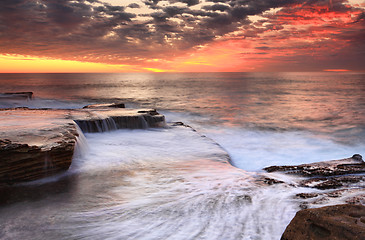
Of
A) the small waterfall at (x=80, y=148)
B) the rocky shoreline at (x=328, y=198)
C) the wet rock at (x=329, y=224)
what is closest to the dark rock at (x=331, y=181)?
the rocky shoreline at (x=328, y=198)

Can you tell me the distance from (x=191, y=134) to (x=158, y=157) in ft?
9.47

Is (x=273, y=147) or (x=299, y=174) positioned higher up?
(x=299, y=174)

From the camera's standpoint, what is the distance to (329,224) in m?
1.99

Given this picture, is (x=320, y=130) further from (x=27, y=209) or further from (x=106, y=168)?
(x=27, y=209)

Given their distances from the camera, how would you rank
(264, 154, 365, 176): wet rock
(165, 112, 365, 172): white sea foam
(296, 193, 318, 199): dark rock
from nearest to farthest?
1. (296, 193, 318, 199): dark rock
2. (264, 154, 365, 176): wet rock
3. (165, 112, 365, 172): white sea foam

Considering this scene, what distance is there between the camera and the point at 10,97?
1802 cm

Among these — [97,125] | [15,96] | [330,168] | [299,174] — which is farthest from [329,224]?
[15,96]

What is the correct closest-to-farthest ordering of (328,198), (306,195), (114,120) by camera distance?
(328,198) < (306,195) < (114,120)

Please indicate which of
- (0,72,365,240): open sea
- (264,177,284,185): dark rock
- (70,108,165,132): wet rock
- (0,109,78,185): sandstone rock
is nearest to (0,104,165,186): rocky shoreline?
(0,109,78,185): sandstone rock

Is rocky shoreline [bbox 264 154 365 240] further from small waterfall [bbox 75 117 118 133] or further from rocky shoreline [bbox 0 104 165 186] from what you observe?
small waterfall [bbox 75 117 118 133]

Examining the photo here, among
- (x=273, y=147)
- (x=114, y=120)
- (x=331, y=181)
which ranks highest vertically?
(x=114, y=120)

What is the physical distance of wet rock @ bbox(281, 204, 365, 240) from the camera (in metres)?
1.90

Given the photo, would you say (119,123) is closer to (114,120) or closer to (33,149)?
(114,120)

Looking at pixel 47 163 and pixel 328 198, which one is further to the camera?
pixel 47 163
